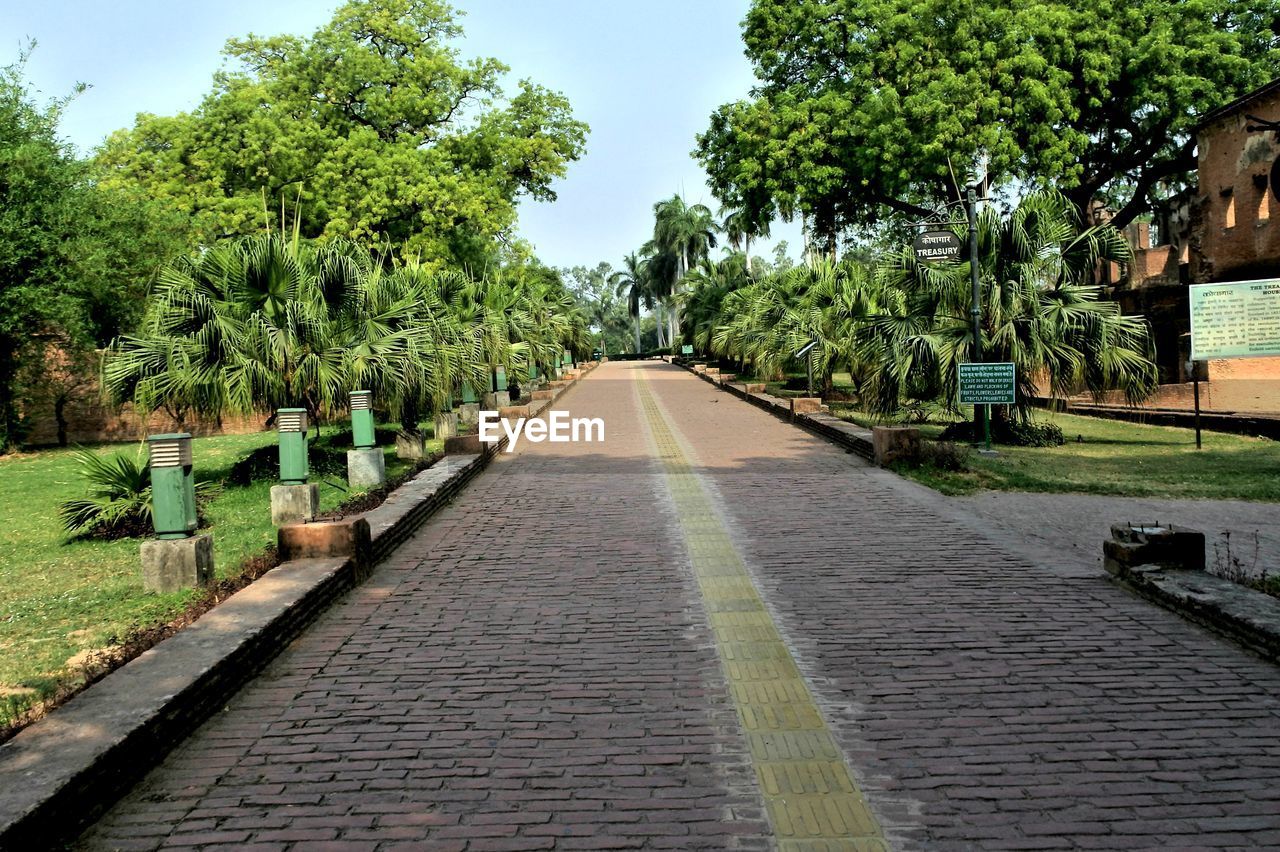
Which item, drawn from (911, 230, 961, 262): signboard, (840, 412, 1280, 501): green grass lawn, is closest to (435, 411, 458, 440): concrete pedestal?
(840, 412, 1280, 501): green grass lawn

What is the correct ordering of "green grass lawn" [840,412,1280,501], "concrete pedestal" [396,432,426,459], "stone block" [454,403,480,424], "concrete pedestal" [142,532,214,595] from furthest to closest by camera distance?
"stone block" [454,403,480,424], "concrete pedestal" [396,432,426,459], "green grass lawn" [840,412,1280,501], "concrete pedestal" [142,532,214,595]

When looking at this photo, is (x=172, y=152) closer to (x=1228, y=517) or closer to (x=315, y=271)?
(x=315, y=271)

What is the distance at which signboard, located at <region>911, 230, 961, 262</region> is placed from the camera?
14891mm

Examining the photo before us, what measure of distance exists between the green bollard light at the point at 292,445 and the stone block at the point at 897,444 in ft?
24.4

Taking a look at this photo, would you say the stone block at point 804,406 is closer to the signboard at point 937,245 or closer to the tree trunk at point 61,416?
the signboard at point 937,245

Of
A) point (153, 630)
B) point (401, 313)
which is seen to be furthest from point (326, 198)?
point (153, 630)

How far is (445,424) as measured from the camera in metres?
19.3

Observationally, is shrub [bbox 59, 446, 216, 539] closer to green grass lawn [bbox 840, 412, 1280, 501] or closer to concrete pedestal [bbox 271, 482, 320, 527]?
concrete pedestal [bbox 271, 482, 320, 527]

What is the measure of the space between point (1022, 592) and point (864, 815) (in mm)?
3777

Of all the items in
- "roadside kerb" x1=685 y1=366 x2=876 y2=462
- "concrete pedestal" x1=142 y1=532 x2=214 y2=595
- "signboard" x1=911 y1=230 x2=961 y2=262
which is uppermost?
"signboard" x1=911 y1=230 x2=961 y2=262

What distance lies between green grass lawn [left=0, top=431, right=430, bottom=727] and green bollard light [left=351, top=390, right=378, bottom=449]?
0.71 metres

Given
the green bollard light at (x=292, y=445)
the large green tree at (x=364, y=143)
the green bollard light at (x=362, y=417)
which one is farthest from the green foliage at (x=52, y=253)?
the green bollard light at (x=292, y=445)

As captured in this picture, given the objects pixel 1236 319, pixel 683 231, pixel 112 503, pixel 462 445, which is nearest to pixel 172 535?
pixel 112 503

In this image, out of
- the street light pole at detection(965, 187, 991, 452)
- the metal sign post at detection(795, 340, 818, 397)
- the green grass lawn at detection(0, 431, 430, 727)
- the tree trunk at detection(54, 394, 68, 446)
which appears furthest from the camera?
the tree trunk at detection(54, 394, 68, 446)
